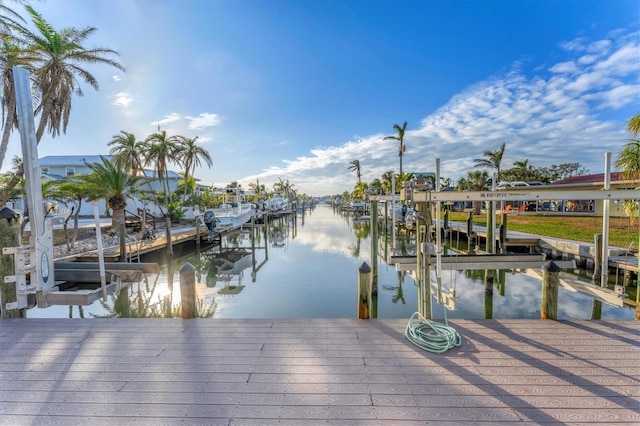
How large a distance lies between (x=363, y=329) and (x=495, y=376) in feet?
5.39

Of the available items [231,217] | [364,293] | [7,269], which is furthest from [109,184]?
[364,293]

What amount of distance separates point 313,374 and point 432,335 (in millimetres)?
1747

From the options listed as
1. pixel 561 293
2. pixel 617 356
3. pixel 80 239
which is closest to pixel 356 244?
pixel 561 293

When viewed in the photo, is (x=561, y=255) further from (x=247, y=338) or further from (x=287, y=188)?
(x=287, y=188)

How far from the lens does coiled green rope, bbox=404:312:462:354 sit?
3.65m

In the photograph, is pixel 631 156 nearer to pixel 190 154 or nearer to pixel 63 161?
pixel 190 154

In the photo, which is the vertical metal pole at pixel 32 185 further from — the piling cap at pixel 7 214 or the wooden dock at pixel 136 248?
the wooden dock at pixel 136 248

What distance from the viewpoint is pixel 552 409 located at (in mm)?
2607

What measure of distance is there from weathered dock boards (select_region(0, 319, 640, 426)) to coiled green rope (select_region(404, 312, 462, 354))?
0.34 feet

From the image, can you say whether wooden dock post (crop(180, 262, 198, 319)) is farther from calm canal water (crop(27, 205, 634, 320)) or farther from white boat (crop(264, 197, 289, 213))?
white boat (crop(264, 197, 289, 213))

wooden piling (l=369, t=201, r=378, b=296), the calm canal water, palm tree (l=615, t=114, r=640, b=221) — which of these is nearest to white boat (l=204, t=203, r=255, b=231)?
the calm canal water

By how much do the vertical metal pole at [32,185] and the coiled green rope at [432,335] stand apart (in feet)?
18.9

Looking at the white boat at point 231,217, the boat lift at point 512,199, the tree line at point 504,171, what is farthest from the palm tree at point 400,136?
the boat lift at point 512,199

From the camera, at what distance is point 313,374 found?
313 cm
